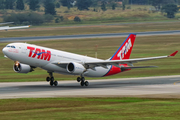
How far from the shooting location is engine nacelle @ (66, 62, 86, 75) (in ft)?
148

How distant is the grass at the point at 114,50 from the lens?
200 ft

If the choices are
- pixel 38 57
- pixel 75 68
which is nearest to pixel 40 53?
pixel 38 57

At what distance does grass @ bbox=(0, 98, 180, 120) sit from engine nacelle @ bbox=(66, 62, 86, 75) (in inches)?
418

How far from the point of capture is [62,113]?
2625 centimetres

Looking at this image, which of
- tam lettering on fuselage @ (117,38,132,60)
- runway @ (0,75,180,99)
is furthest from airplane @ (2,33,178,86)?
runway @ (0,75,180,99)

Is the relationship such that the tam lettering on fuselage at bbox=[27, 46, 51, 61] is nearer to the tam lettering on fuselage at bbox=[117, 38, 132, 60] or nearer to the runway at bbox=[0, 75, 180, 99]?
the runway at bbox=[0, 75, 180, 99]

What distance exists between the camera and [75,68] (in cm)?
4509

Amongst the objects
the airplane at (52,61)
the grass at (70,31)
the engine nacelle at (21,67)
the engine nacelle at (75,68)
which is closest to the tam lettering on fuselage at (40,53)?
the airplane at (52,61)

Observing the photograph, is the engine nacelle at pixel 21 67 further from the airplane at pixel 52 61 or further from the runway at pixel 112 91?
the runway at pixel 112 91

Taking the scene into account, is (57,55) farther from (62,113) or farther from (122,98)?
(62,113)

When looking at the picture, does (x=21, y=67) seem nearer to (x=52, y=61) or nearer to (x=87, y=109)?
(x=52, y=61)

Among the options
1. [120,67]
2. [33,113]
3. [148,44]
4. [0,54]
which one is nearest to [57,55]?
[120,67]

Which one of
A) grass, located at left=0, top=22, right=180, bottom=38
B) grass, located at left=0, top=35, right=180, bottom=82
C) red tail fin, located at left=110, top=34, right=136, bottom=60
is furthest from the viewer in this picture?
grass, located at left=0, top=22, right=180, bottom=38

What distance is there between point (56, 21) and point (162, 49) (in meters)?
90.9
